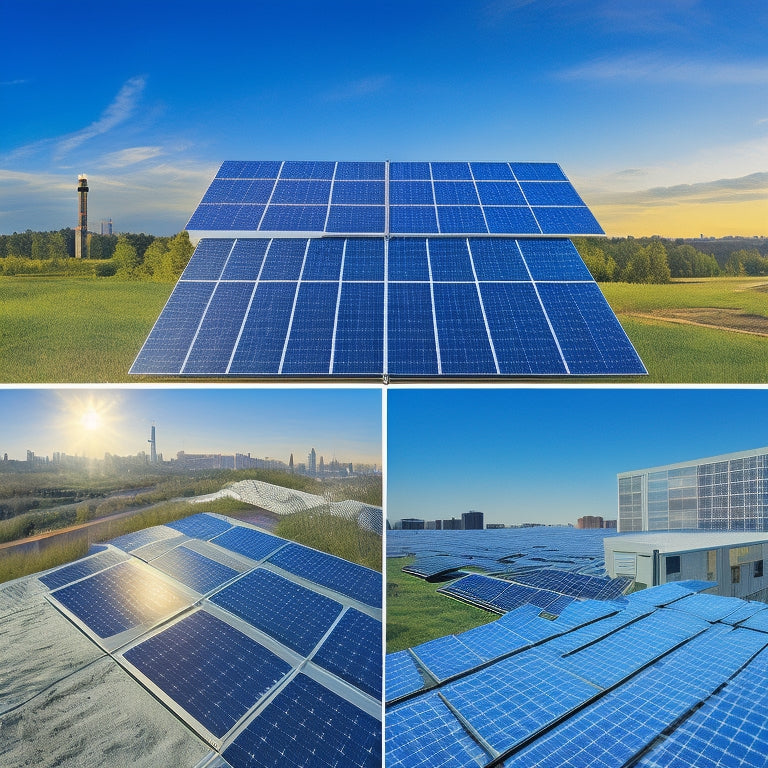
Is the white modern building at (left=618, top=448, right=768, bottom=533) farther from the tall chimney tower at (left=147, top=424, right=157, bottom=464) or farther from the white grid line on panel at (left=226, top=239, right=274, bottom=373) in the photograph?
the white grid line on panel at (left=226, top=239, right=274, bottom=373)

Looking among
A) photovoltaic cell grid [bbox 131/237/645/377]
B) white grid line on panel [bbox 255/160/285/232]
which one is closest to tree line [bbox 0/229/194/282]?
white grid line on panel [bbox 255/160/285/232]

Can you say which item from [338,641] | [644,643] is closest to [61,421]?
A: [338,641]

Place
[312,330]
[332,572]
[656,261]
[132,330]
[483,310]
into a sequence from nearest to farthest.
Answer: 1. [332,572]
2. [312,330]
3. [483,310]
4. [132,330]
5. [656,261]

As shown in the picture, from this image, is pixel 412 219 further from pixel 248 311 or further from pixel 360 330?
pixel 248 311

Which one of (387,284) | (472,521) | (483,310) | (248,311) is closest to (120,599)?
(472,521)

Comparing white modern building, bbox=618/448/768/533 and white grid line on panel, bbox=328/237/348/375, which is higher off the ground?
white grid line on panel, bbox=328/237/348/375

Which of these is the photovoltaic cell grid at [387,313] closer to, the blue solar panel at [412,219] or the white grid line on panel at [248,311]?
the white grid line on panel at [248,311]

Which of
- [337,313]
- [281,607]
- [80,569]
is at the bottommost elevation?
[281,607]
